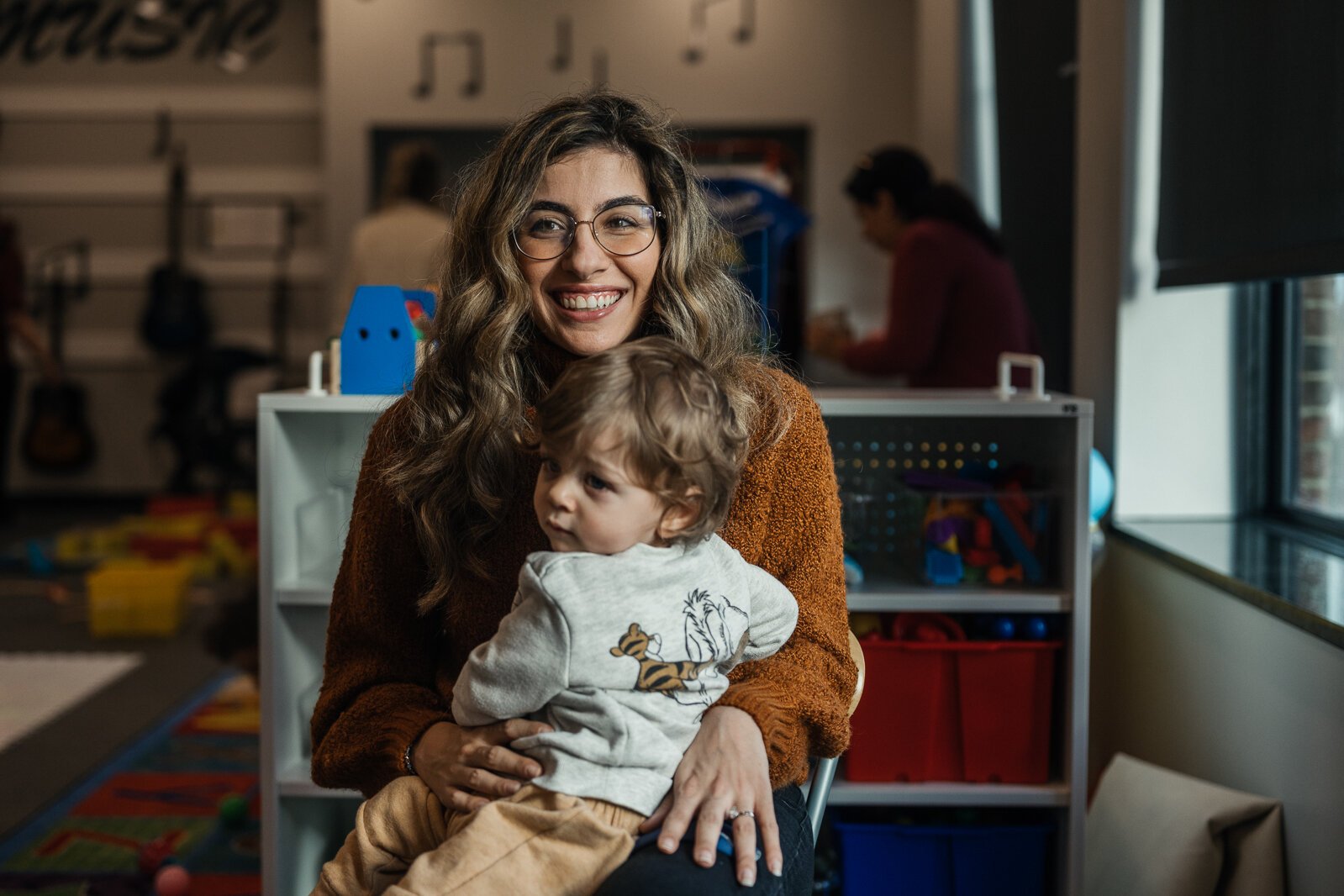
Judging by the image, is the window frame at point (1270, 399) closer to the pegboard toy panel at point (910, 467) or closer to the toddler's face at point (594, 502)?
the pegboard toy panel at point (910, 467)

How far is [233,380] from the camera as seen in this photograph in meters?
6.98

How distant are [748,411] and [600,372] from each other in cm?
31

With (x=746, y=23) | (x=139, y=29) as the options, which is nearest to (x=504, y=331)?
(x=746, y=23)

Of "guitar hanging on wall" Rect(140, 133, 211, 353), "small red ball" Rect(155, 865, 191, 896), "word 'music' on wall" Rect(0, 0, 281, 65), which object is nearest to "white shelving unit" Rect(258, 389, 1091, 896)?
"small red ball" Rect(155, 865, 191, 896)

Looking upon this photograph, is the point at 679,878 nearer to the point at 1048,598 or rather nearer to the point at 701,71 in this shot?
the point at 1048,598

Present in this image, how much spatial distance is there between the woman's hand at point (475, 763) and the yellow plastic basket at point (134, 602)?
3.65 m

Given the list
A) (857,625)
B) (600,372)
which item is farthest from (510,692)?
(857,625)

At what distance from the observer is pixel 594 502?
1247 millimetres

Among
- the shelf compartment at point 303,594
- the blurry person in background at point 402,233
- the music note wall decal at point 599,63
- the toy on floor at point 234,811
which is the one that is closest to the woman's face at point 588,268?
the shelf compartment at point 303,594

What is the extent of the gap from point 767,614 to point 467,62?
5.62 m

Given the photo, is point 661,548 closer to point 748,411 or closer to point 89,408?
point 748,411

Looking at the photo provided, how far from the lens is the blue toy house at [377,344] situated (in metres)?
2.07

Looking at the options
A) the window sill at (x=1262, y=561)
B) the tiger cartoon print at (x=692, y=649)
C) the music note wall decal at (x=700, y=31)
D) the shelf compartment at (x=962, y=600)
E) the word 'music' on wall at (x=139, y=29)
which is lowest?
the shelf compartment at (x=962, y=600)

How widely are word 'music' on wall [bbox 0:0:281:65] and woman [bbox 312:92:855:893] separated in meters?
6.63
